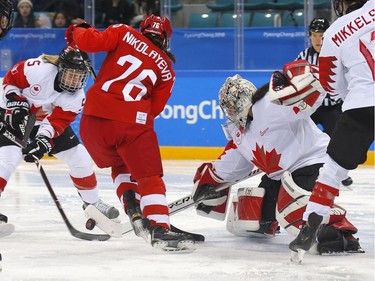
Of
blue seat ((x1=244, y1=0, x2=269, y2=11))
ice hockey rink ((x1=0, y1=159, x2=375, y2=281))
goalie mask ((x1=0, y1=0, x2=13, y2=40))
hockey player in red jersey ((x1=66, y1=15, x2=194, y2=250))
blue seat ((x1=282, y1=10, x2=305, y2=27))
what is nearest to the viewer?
ice hockey rink ((x1=0, y1=159, x2=375, y2=281))

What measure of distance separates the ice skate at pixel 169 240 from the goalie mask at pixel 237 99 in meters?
0.52

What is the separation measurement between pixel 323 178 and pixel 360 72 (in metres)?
0.37

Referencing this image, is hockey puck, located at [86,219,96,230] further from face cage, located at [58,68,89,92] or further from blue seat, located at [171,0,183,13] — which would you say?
blue seat, located at [171,0,183,13]

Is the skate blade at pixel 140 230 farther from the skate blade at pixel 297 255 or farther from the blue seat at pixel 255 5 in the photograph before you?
the blue seat at pixel 255 5

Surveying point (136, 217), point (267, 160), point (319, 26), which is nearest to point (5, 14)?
point (136, 217)

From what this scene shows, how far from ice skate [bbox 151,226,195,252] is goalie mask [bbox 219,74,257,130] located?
0.52 metres

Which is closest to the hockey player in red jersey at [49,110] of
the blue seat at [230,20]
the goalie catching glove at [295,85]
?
the goalie catching glove at [295,85]

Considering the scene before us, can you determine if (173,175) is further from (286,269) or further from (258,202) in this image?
(286,269)

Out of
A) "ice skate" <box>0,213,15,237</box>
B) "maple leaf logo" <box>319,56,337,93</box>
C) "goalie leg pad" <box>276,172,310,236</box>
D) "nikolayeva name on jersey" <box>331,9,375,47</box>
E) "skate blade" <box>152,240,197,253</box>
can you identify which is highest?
"nikolayeva name on jersey" <box>331,9,375,47</box>

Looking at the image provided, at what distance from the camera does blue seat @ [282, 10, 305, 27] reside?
7307 millimetres

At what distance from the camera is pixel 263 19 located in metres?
7.50

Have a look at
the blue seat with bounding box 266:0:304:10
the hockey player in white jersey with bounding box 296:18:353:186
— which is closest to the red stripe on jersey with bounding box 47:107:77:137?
the hockey player in white jersey with bounding box 296:18:353:186

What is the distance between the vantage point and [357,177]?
615 centimetres

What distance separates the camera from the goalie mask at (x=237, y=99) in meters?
3.73
